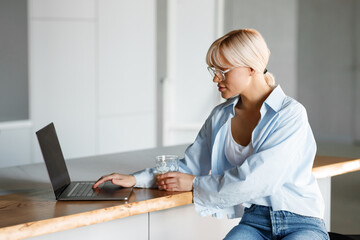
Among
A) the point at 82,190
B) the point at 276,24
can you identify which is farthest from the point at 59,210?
the point at 276,24

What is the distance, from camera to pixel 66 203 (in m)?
1.92

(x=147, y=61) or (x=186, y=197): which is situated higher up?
(x=147, y=61)

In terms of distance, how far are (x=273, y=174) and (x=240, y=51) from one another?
0.46m

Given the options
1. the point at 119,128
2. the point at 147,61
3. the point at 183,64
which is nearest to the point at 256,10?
the point at 183,64

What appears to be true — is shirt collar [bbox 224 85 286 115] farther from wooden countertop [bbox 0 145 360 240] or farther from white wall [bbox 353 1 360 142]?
white wall [bbox 353 1 360 142]

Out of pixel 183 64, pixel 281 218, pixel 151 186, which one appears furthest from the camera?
pixel 183 64

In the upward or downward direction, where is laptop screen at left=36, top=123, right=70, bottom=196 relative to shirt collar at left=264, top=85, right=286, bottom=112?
downward

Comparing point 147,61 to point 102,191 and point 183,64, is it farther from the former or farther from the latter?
point 102,191

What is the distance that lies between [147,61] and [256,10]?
189 cm

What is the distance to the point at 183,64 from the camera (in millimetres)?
6648

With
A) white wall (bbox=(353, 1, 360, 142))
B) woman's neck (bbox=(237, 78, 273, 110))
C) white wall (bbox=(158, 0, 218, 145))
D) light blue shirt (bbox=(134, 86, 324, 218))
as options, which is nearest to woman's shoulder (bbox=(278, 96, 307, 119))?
light blue shirt (bbox=(134, 86, 324, 218))

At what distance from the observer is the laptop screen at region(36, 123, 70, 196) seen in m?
1.93

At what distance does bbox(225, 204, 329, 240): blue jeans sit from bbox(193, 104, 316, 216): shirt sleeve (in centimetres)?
10

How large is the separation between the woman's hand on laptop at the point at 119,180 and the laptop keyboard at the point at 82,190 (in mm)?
40
